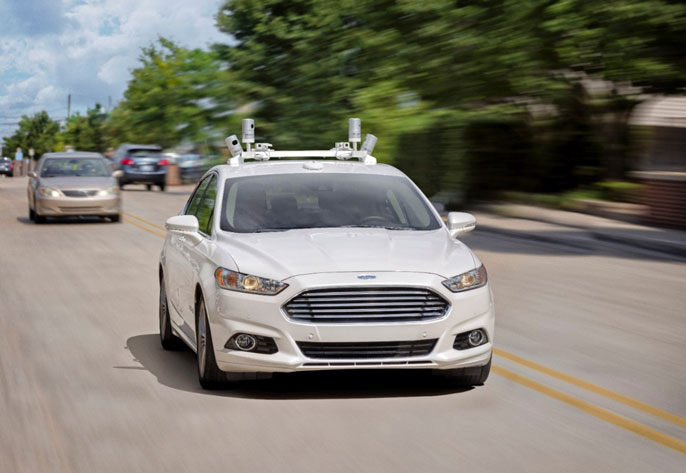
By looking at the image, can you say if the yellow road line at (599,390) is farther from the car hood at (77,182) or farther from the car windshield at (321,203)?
the car hood at (77,182)

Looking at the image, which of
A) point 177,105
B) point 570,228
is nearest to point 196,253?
point 570,228

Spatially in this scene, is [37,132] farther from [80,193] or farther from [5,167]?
[80,193]

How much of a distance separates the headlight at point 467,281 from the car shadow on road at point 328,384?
2.08 ft

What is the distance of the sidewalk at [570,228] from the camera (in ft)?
65.8

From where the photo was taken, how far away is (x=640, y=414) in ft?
22.8

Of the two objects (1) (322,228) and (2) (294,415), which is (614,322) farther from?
(2) (294,415)

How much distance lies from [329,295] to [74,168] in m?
21.5

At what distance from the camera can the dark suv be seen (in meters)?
45.8

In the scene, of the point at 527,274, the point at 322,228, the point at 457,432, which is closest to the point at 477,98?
the point at 527,274

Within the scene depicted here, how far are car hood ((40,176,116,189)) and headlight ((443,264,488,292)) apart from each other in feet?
65.2

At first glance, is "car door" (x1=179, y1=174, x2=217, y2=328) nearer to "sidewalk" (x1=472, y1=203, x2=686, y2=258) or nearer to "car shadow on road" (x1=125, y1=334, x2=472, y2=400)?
"car shadow on road" (x1=125, y1=334, x2=472, y2=400)

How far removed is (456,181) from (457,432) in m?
21.8

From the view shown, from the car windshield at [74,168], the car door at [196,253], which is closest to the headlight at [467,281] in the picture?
the car door at [196,253]

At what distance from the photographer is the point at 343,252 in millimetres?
7344
